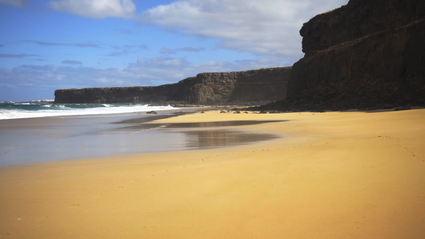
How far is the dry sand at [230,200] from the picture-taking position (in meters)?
2.68

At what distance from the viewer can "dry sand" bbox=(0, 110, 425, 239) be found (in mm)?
2678

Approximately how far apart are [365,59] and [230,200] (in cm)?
2750

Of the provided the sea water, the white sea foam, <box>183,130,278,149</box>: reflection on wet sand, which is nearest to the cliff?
<box>183,130,278,149</box>: reflection on wet sand

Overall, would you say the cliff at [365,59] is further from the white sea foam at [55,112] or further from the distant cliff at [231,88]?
the distant cliff at [231,88]

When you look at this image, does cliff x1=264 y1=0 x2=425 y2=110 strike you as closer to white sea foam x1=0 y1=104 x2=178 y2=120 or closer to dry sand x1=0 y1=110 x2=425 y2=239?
dry sand x1=0 y1=110 x2=425 y2=239

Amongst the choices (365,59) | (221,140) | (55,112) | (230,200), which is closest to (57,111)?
(55,112)

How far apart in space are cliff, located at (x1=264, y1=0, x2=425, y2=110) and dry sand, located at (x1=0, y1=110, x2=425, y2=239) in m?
18.5

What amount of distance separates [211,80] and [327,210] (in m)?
108

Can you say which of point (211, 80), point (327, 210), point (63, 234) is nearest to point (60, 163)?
point (63, 234)

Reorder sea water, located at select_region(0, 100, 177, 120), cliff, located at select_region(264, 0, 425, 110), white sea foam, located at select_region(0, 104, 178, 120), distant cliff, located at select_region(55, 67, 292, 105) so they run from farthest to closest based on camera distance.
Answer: distant cliff, located at select_region(55, 67, 292, 105) → sea water, located at select_region(0, 100, 177, 120) → white sea foam, located at select_region(0, 104, 178, 120) → cliff, located at select_region(264, 0, 425, 110)

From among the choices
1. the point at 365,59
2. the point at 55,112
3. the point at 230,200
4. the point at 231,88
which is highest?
the point at 231,88

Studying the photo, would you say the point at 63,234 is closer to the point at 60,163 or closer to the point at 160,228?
the point at 160,228

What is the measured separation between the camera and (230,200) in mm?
3354

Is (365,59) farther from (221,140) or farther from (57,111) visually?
(57,111)
